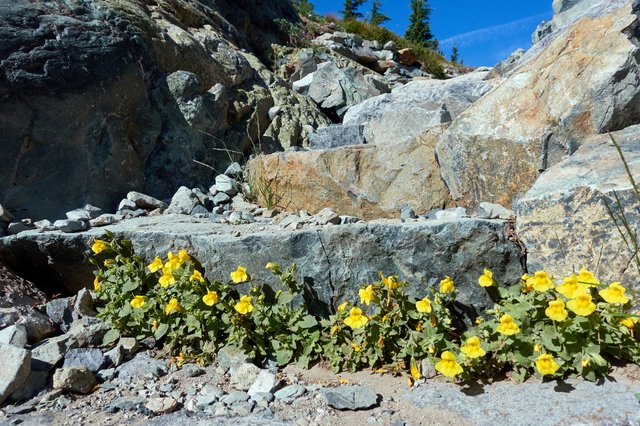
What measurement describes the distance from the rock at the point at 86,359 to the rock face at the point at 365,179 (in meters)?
2.32

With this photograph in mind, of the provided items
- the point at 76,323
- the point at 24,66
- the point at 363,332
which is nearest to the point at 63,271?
the point at 76,323

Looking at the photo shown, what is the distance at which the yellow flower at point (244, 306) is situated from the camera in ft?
10.4

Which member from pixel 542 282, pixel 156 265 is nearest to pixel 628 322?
pixel 542 282

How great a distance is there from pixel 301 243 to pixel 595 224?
1785 mm

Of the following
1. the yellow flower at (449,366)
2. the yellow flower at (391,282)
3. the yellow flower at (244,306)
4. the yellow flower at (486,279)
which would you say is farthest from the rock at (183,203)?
the yellow flower at (449,366)

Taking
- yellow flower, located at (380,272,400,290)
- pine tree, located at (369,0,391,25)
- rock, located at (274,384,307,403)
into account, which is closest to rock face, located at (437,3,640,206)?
yellow flower, located at (380,272,400,290)

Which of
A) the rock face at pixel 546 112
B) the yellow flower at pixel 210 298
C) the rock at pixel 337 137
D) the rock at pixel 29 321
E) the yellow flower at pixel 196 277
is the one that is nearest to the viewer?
the yellow flower at pixel 210 298

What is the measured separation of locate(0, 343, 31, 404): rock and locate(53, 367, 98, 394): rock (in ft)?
0.58

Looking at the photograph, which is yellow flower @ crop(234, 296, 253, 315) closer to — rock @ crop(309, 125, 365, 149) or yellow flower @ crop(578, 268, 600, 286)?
yellow flower @ crop(578, 268, 600, 286)

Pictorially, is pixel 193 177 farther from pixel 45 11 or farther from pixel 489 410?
pixel 489 410

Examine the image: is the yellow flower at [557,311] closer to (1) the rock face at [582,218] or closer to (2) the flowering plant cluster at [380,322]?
(2) the flowering plant cluster at [380,322]

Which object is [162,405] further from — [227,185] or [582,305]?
[227,185]

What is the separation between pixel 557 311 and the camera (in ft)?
8.76

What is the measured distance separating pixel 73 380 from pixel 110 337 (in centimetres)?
49
